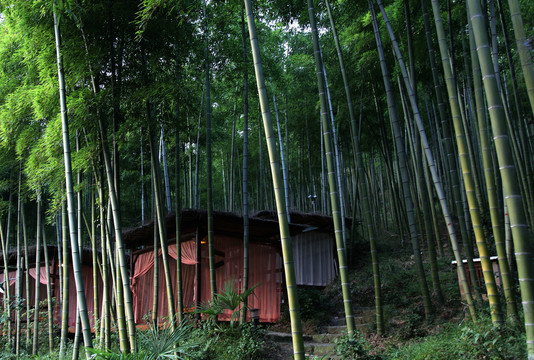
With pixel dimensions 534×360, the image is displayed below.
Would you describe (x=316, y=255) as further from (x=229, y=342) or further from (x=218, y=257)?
(x=229, y=342)

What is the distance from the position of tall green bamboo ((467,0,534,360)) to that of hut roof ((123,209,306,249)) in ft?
15.6

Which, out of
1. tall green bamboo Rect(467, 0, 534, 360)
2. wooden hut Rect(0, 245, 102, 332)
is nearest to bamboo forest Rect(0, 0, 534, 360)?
tall green bamboo Rect(467, 0, 534, 360)

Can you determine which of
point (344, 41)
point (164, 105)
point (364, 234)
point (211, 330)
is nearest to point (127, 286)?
Result: point (211, 330)

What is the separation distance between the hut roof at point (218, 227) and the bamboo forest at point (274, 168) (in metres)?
0.06

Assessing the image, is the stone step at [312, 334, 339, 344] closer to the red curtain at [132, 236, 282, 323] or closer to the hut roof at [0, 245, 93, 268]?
the red curtain at [132, 236, 282, 323]

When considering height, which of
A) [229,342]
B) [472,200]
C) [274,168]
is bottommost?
[229,342]

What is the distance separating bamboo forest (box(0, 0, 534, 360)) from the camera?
289cm

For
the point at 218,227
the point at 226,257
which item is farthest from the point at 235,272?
the point at 218,227

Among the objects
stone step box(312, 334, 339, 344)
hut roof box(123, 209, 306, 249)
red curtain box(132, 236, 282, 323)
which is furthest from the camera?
red curtain box(132, 236, 282, 323)

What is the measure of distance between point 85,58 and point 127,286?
236 centimetres

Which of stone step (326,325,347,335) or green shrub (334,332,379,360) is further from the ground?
green shrub (334,332,379,360)

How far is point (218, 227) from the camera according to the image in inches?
286

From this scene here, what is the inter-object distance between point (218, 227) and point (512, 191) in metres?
5.68

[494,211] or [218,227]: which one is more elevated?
[218,227]
